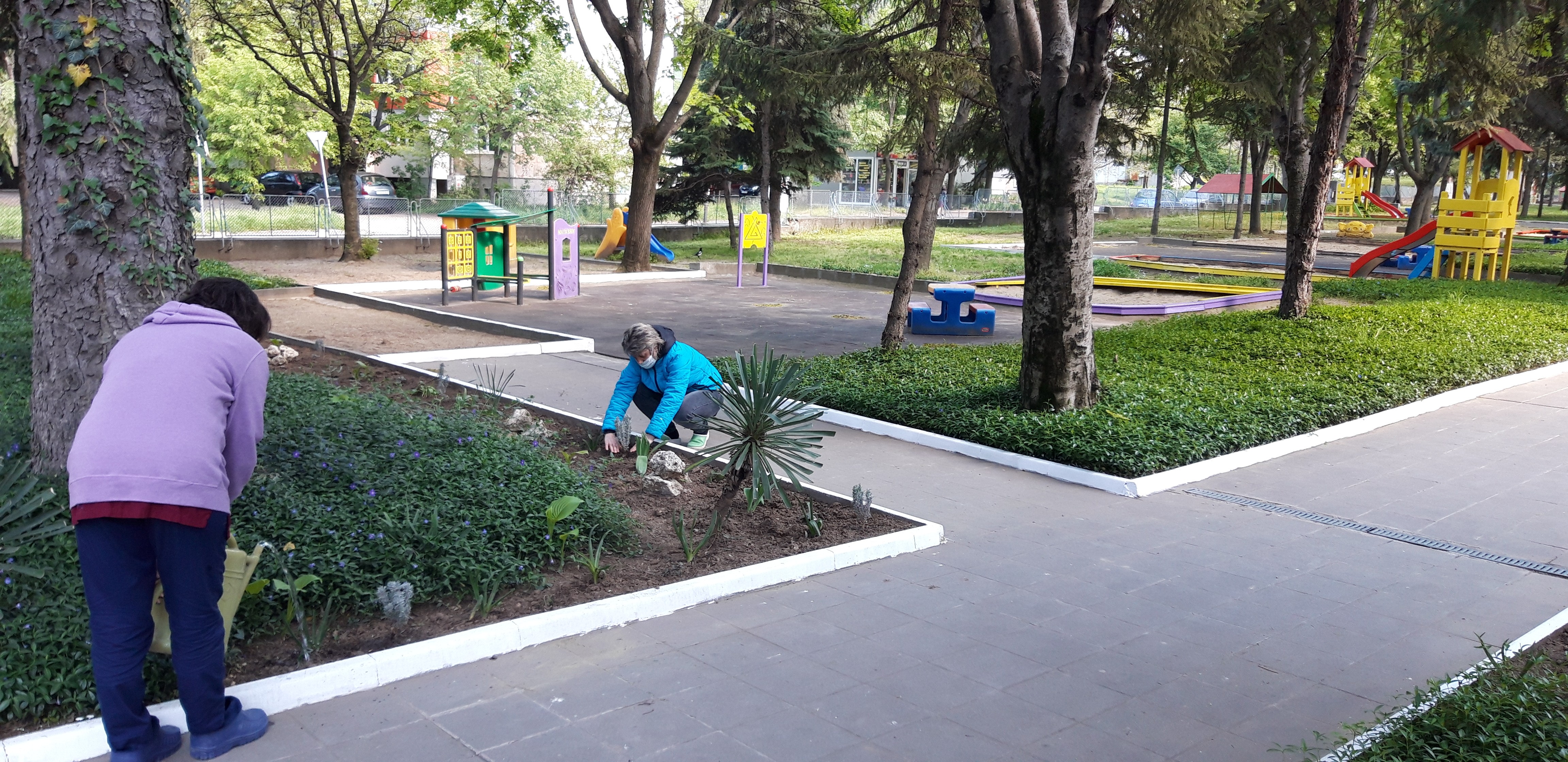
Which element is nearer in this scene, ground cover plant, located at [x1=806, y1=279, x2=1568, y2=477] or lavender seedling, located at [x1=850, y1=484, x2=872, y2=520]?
lavender seedling, located at [x1=850, y1=484, x2=872, y2=520]

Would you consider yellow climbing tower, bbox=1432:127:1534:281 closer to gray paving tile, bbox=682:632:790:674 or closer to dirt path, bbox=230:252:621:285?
dirt path, bbox=230:252:621:285

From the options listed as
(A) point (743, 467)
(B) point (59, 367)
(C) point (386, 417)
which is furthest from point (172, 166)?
(A) point (743, 467)

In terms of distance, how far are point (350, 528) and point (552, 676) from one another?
50.6 inches

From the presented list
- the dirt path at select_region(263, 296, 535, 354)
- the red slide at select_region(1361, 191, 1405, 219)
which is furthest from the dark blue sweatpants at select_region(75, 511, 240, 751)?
the red slide at select_region(1361, 191, 1405, 219)

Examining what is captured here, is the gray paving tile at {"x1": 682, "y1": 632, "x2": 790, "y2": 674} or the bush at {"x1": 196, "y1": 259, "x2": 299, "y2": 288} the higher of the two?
the bush at {"x1": 196, "y1": 259, "x2": 299, "y2": 288}

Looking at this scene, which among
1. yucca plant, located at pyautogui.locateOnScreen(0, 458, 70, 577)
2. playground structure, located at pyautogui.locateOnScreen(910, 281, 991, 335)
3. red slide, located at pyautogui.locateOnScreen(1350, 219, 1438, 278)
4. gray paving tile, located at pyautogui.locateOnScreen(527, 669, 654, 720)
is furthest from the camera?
red slide, located at pyautogui.locateOnScreen(1350, 219, 1438, 278)

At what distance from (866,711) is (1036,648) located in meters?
1.00

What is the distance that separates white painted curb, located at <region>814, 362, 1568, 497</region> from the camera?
24.3ft

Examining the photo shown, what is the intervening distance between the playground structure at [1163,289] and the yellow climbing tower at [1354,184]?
27.7 metres

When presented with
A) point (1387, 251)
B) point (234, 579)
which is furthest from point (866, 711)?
point (1387, 251)

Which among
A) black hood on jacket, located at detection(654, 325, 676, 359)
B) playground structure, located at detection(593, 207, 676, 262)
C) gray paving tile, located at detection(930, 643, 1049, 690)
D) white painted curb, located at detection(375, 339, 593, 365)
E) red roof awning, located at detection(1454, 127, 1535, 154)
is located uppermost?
red roof awning, located at detection(1454, 127, 1535, 154)

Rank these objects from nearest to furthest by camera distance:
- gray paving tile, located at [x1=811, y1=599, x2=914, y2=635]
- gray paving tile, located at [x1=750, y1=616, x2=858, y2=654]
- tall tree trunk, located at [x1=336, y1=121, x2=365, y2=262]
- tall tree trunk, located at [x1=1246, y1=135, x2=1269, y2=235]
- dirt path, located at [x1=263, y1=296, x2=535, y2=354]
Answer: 1. gray paving tile, located at [x1=750, y1=616, x2=858, y2=654]
2. gray paving tile, located at [x1=811, y1=599, x2=914, y2=635]
3. dirt path, located at [x1=263, y1=296, x2=535, y2=354]
4. tall tree trunk, located at [x1=336, y1=121, x2=365, y2=262]
5. tall tree trunk, located at [x1=1246, y1=135, x2=1269, y2=235]

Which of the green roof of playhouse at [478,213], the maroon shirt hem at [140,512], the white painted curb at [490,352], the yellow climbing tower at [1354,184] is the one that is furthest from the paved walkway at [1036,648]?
the yellow climbing tower at [1354,184]

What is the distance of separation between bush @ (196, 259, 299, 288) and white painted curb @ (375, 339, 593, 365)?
683 cm
